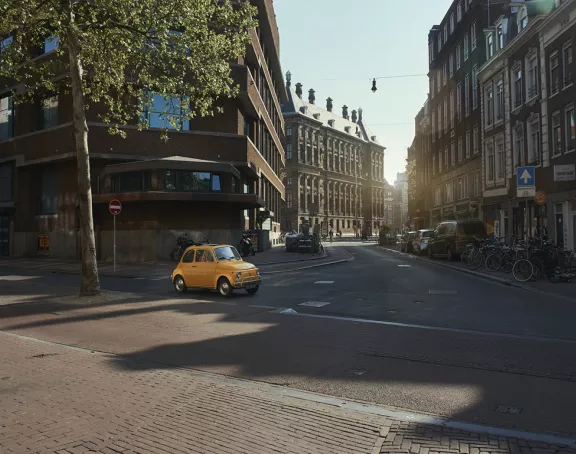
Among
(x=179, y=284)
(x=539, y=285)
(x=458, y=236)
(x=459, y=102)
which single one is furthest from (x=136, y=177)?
(x=459, y=102)

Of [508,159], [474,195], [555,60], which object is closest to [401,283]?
[555,60]

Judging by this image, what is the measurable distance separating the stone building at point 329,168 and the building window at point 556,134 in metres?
69.9

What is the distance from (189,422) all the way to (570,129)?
24.2 m

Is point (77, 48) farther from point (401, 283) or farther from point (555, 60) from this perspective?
point (555, 60)

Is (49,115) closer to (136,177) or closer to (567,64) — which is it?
(136,177)

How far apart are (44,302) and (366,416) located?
441 inches

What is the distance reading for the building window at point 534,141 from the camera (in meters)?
26.4

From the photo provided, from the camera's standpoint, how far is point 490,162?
34.3m

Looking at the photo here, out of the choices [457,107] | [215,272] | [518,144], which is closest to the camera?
[215,272]

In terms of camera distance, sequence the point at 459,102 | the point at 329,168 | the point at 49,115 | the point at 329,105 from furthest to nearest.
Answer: the point at 329,105 < the point at 329,168 < the point at 459,102 < the point at 49,115

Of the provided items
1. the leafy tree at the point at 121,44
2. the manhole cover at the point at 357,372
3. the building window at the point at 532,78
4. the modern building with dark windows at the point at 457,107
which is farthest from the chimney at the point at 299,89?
the manhole cover at the point at 357,372

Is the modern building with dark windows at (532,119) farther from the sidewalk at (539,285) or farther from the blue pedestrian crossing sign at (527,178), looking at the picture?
the sidewalk at (539,285)

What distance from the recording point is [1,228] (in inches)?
1421

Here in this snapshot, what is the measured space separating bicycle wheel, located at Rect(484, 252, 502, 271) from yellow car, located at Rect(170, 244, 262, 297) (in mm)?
10176
